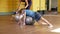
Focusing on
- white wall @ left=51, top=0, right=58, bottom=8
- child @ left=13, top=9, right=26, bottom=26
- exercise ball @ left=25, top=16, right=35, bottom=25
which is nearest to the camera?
exercise ball @ left=25, top=16, right=35, bottom=25

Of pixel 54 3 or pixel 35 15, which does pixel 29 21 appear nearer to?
pixel 35 15

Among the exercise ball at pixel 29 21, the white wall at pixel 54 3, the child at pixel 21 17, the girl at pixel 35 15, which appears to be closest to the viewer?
the girl at pixel 35 15

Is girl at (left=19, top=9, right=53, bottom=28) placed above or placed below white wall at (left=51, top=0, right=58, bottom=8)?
above

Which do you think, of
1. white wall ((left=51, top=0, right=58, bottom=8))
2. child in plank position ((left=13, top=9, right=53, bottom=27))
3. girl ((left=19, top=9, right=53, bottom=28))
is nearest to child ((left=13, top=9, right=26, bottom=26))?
child in plank position ((left=13, top=9, right=53, bottom=27))

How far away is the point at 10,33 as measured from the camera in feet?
15.1

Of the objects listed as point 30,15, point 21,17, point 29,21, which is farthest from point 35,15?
point 21,17

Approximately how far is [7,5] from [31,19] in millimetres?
4698

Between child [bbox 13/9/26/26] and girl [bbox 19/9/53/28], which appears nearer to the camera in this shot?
girl [bbox 19/9/53/28]

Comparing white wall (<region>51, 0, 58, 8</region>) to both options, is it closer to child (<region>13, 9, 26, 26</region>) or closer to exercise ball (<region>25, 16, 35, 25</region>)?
child (<region>13, 9, 26, 26</region>)

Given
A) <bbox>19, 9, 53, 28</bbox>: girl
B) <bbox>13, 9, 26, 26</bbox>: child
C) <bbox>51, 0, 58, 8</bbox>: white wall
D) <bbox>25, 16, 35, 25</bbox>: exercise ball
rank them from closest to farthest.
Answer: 1. <bbox>19, 9, 53, 28</bbox>: girl
2. <bbox>25, 16, 35, 25</bbox>: exercise ball
3. <bbox>13, 9, 26, 26</bbox>: child
4. <bbox>51, 0, 58, 8</bbox>: white wall

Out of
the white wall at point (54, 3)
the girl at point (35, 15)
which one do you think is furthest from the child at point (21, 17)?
the white wall at point (54, 3)

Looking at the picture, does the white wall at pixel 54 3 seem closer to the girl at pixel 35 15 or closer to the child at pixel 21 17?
the child at pixel 21 17

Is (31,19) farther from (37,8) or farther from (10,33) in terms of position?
(37,8)

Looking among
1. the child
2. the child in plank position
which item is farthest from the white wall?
the child in plank position
